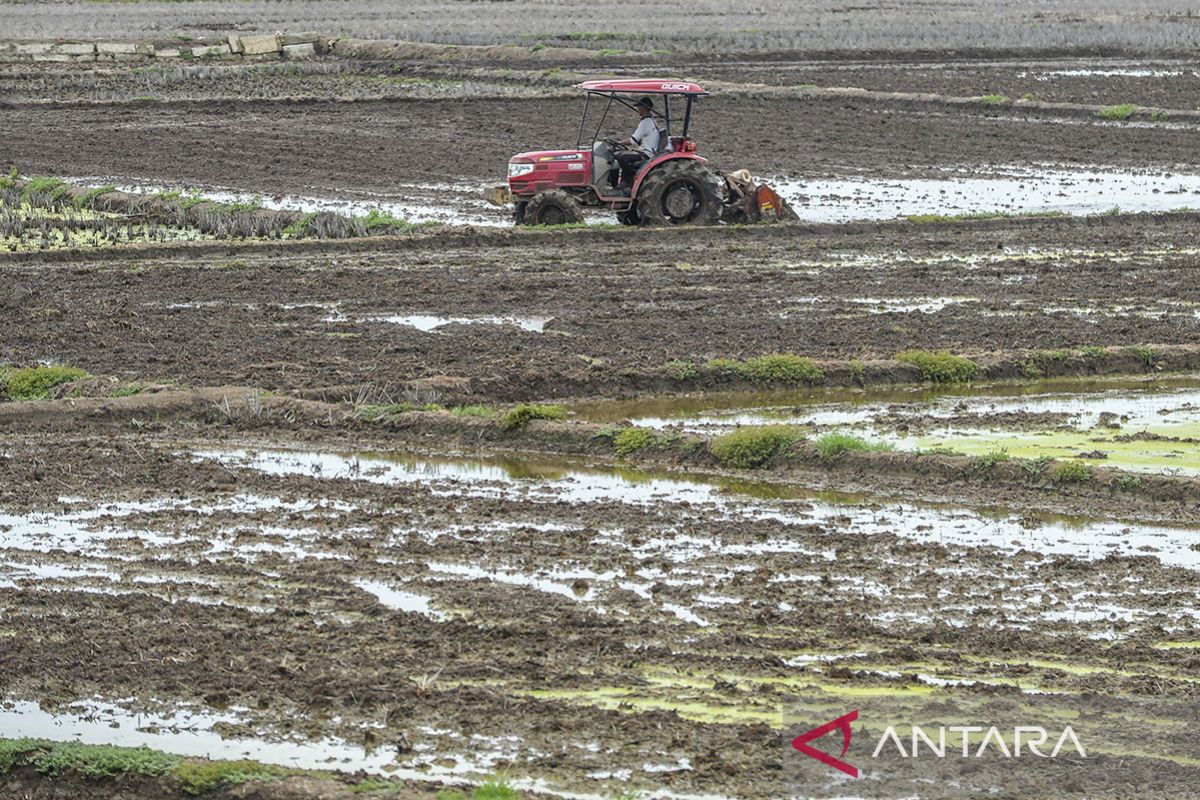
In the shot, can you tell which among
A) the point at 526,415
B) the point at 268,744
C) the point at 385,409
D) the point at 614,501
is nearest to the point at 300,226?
the point at 385,409

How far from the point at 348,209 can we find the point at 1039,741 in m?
19.2

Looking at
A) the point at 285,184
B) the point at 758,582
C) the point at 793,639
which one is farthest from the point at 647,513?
the point at 285,184

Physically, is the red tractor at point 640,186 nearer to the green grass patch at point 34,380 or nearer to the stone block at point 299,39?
the green grass patch at point 34,380

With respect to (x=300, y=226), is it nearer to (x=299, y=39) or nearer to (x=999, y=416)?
(x=999, y=416)

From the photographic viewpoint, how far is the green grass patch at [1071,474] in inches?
442

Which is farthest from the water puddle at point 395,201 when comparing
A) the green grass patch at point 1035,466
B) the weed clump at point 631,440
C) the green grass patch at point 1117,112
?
the green grass patch at point 1117,112

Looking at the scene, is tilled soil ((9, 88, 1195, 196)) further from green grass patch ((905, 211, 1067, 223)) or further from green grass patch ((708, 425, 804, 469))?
green grass patch ((708, 425, 804, 469))

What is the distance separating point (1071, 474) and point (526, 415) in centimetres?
402

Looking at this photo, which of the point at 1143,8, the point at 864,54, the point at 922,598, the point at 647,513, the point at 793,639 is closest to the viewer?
the point at 793,639

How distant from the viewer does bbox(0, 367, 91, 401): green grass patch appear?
550 inches

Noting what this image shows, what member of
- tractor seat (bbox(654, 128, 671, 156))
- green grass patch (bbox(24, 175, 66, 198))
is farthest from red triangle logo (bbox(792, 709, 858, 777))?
green grass patch (bbox(24, 175, 66, 198))

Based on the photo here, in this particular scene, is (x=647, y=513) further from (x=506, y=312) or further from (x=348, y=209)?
(x=348, y=209)

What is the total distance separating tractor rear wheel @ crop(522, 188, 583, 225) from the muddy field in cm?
75

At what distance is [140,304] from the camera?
17.8 metres
